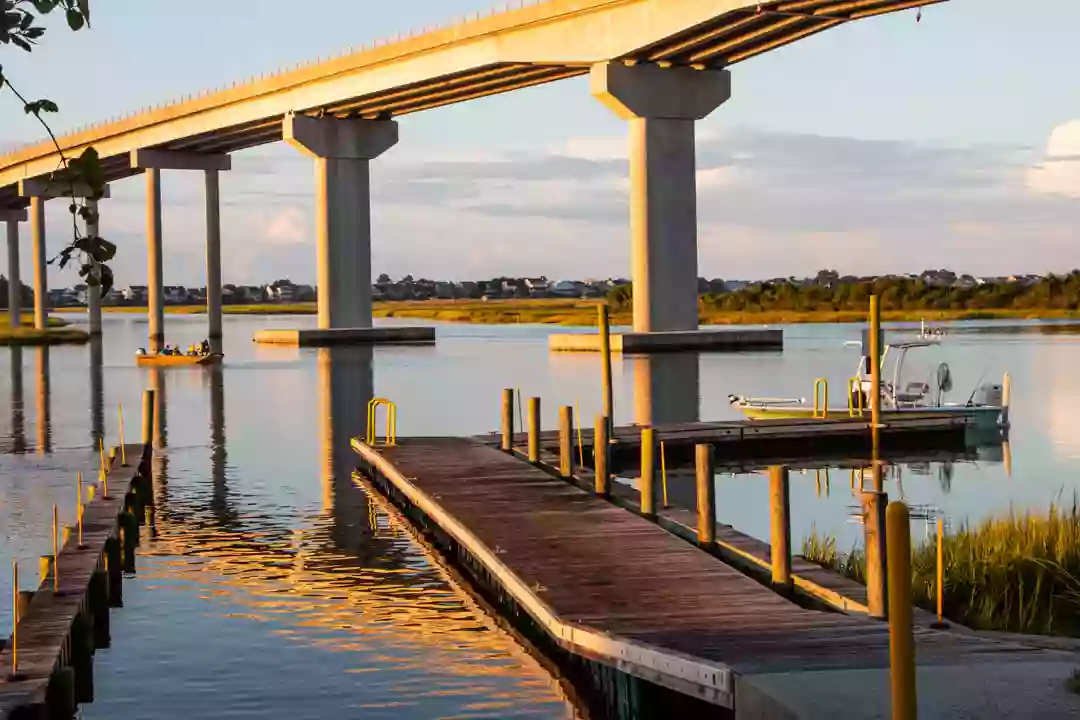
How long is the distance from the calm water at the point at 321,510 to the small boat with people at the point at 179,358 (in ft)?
30.7

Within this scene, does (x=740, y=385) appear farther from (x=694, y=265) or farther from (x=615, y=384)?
(x=694, y=265)

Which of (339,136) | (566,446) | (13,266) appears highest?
(339,136)

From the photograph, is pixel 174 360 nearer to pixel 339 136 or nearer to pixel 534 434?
pixel 339 136

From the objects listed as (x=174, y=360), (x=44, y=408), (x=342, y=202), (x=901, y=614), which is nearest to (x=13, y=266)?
(x=342, y=202)

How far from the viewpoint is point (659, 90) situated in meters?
73.1

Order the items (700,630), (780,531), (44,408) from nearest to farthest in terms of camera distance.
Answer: (700,630), (780,531), (44,408)

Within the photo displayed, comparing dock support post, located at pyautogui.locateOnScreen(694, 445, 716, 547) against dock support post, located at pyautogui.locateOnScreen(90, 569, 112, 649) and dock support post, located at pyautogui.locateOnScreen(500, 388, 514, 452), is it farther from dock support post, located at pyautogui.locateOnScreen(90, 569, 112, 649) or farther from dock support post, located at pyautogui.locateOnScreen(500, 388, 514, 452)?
dock support post, located at pyautogui.locateOnScreen(500, 388, 514, 452)

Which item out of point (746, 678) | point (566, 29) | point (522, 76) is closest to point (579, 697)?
point (746, 678)

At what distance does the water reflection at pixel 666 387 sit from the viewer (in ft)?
148

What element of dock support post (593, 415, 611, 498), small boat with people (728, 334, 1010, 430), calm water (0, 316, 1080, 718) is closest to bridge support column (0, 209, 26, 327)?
calm water (0, 316, 1080, 718)

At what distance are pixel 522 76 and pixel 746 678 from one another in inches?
2752

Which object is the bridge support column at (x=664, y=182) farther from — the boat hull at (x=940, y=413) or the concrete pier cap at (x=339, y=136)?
the boat hull at (x=940, y=413)

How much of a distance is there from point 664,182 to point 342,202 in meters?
26.4

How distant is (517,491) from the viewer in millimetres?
23641
